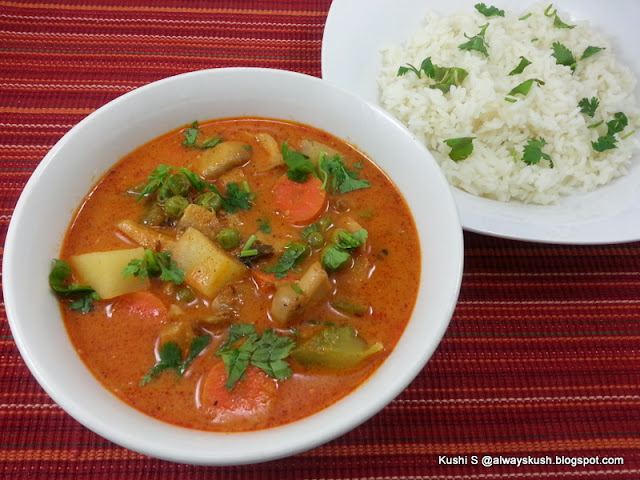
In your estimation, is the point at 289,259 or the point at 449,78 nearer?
the point at 289,259

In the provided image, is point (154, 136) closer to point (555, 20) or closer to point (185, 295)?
point (185, 295)

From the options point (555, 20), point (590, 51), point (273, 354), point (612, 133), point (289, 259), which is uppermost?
point (555, 20)

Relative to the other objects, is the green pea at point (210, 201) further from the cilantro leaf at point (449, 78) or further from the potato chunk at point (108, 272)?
the cilantro leaf at point (449, 78)

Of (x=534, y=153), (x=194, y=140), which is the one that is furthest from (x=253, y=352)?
(x=534, y=153)

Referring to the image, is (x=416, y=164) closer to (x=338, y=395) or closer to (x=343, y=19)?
(x=338, y=395)

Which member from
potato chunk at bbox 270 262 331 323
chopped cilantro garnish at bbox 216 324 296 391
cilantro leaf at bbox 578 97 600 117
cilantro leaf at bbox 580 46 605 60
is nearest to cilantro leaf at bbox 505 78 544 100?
cilantro leaf at bbox 578 97 600 117

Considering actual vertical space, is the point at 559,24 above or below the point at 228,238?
above

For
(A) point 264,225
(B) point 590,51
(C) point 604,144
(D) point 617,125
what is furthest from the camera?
(B) point 590,51
